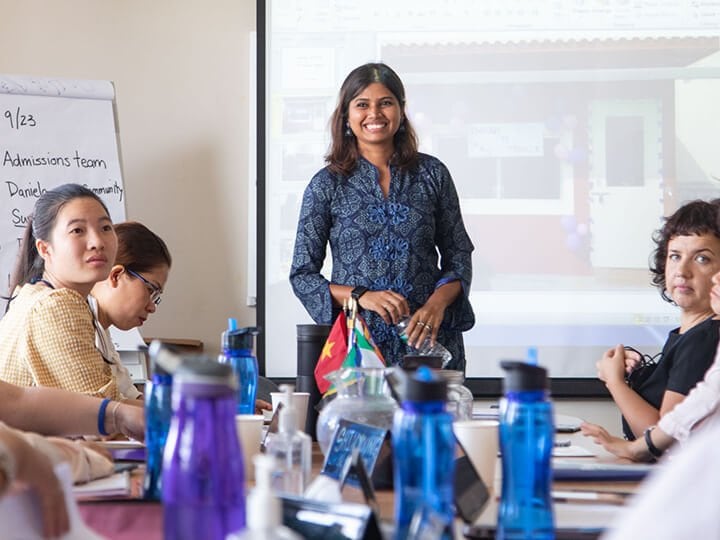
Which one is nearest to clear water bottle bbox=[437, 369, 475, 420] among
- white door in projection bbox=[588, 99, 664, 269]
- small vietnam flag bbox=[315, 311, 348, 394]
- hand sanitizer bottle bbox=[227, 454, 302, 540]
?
small vietnam flag bbox=[315, 311, 348, 394]

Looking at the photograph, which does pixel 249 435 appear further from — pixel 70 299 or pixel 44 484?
pixel 70 299

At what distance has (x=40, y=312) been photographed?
197 cm

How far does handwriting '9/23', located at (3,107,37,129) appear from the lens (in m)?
3.70

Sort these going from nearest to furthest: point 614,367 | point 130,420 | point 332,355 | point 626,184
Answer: point 130,420 < point 332,355 < point 614,367 < point 626,184

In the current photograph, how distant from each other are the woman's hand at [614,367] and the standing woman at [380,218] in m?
0.54

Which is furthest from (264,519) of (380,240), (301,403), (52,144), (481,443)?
(52,144)

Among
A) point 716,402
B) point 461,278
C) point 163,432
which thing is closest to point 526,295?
point 461,278

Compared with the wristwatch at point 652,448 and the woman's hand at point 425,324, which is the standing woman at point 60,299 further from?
the wristwatch at point 652,448

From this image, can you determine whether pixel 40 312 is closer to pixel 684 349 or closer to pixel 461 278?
pixel 461 278

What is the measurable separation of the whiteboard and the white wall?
0.21 metres

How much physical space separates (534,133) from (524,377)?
10.5 ft

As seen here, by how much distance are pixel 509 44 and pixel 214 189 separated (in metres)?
1.39

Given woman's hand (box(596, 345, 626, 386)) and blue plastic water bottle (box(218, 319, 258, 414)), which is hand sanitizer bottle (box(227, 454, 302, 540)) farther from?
woman's hand (box(596, 345, 626, 386))

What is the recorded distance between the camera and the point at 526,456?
90 centimetres
